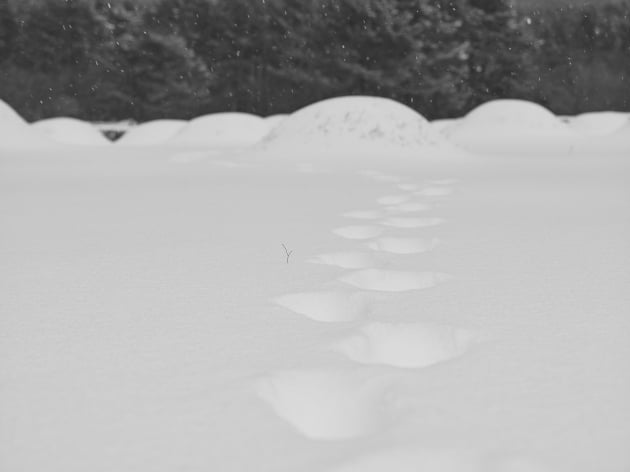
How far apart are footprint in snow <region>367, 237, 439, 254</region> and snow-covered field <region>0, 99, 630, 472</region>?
0.04 feet

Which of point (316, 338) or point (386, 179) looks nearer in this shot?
point (316, 338)

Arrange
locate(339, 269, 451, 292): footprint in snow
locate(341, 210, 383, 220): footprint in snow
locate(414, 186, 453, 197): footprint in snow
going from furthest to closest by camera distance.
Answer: locate(414, 186, 453, 197): footprint in snow, locate(341, 210, 383, 220): footprint in snow, locate(339, 269, 451, 292): footprint in snow

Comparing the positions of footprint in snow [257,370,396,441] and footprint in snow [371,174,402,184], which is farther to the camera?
footprint in snow [371,174,402,184]

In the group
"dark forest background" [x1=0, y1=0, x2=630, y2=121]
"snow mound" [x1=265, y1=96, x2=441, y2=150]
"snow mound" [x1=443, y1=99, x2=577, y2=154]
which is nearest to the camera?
"snow mound" [x1=265, y1=96, x2=441, y2=150]

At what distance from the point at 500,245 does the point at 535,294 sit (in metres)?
0.65

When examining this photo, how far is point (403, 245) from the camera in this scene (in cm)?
203

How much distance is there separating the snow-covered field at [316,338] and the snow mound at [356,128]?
368 centimetres

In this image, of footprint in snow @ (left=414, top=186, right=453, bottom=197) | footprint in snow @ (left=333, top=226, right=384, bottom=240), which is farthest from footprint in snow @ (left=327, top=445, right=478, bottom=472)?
footprint in snow @ (left=414, top=186, right=453, bottom=197)

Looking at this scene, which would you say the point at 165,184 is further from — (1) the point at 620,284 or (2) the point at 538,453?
(2) the point at 538,453

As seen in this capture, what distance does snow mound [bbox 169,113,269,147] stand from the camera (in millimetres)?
9898

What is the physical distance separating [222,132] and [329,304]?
30.5ft

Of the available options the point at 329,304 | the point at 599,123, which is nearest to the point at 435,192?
the point at 329,304

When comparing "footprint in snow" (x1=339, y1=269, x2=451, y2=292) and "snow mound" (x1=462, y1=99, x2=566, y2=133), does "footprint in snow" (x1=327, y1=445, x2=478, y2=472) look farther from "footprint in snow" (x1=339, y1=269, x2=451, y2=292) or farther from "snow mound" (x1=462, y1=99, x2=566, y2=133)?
"snow mound" (x1=462, y1=99, x2=566, y2=133)

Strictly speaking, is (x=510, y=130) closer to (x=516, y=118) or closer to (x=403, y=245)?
(x=516, y=118)
